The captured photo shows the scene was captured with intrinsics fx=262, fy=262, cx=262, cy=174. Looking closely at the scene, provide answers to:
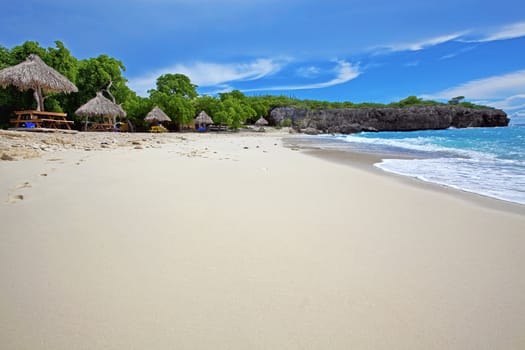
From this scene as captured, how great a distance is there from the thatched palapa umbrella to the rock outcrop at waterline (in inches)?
1821

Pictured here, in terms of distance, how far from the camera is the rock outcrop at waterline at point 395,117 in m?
57.3

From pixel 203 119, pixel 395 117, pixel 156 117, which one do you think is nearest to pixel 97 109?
pixel 156 117

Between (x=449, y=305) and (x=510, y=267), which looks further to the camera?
(x=510, y=267)

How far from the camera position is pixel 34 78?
11.7 metres

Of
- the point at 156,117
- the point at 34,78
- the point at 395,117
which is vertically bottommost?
the point at 156,117

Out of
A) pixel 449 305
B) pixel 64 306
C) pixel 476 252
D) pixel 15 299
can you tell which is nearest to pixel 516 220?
pixel 476 252

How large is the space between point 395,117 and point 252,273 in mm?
68767

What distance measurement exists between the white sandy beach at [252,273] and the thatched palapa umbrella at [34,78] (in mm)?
12644

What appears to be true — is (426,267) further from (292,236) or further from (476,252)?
(292,236)

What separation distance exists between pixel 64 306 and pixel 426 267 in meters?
1.71

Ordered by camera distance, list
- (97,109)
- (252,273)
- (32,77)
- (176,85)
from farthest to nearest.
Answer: (176,85) → (97,109) → (32,77) → (252,273)

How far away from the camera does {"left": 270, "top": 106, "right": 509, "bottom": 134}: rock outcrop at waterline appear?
188 feet

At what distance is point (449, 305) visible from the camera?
1.11m

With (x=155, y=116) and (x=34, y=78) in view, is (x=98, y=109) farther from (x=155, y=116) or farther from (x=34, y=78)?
(x=155, y=116)
